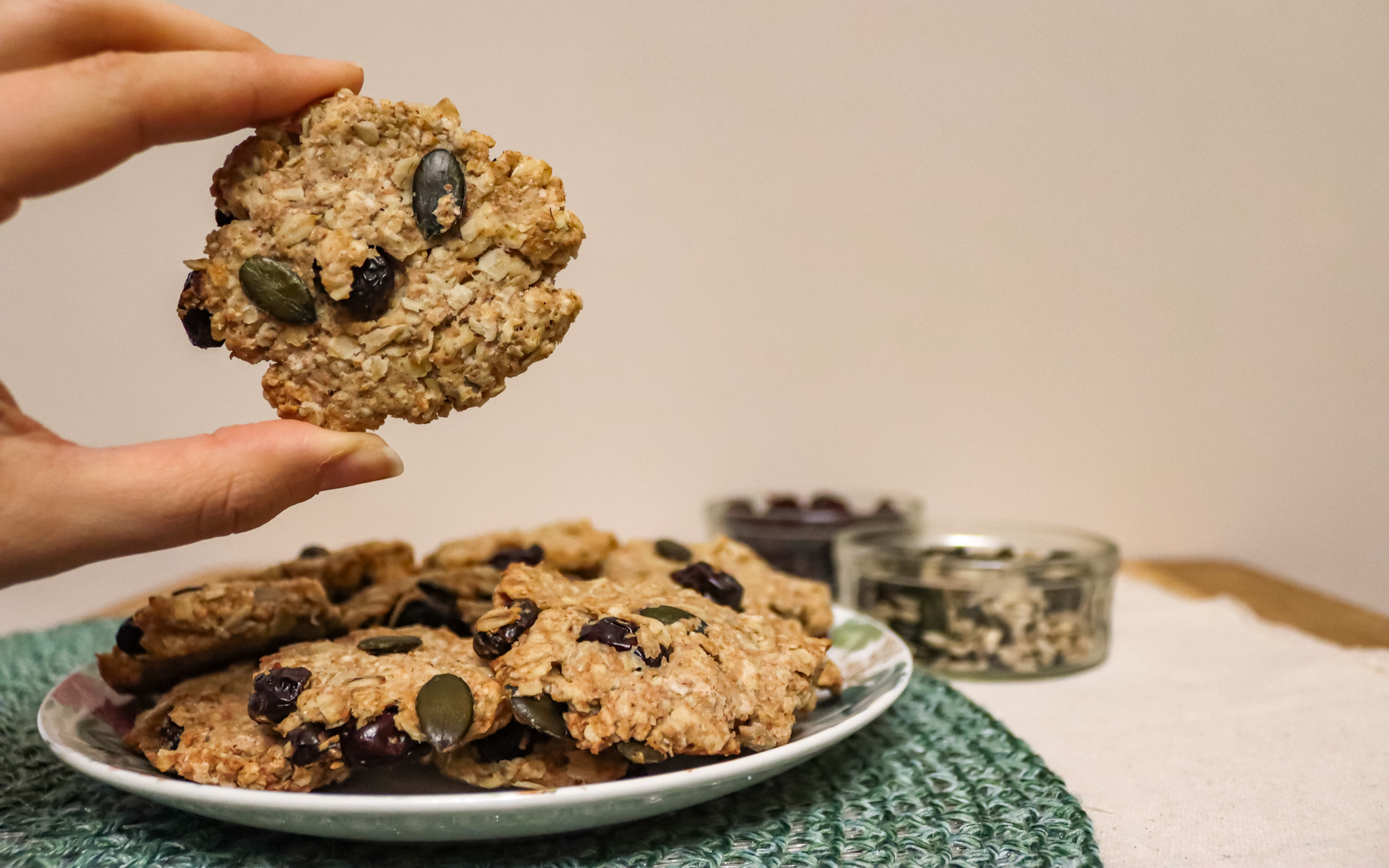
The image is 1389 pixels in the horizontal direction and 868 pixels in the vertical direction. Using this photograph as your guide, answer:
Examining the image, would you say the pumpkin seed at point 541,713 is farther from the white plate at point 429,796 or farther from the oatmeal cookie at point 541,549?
the oatmeal cookie at point 541,549

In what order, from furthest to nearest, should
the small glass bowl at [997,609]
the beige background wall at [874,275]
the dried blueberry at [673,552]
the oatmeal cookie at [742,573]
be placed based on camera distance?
the beige background wall at [874,275]
the small glass bowl at [997,609]
the dried blueberry at [673,552]
the oatmeal cookie at [742,573]

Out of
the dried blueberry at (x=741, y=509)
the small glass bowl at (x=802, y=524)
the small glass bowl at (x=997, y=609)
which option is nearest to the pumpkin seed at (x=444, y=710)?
the small glass bowl at (x=997, y=609)

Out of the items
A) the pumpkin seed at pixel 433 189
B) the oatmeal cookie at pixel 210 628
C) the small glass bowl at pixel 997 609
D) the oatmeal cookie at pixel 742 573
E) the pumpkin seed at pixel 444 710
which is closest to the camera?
the pumpkin seed at pixel 444 710

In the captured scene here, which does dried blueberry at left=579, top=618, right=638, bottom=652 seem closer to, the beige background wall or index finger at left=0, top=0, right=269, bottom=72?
index finger at left=0, top=0, right=269, bottom=72

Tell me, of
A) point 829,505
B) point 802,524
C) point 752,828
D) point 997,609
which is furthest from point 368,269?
point 829,505

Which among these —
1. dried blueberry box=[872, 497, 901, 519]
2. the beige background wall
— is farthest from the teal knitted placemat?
the beige background wall

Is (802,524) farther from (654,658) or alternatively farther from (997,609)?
(654,658)
